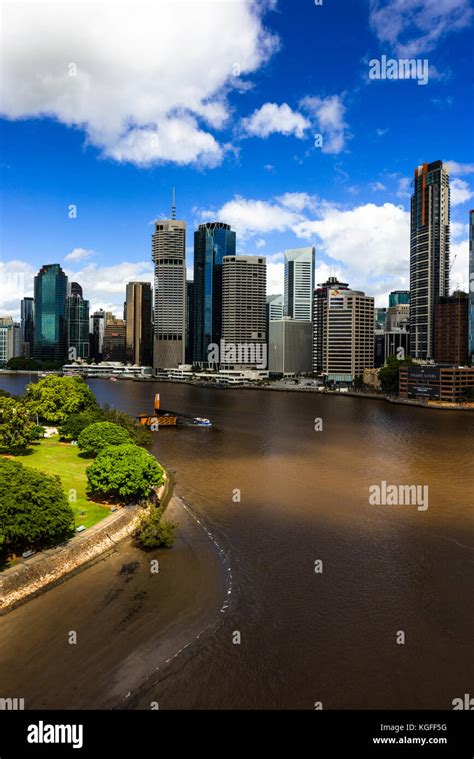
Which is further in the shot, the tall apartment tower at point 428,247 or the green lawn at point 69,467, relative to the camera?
the tall apartment tower at point 428,247

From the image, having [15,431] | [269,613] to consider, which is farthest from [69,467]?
[269,613]

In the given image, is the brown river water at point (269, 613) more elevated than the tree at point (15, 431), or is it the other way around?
the tree at point (15, 431)

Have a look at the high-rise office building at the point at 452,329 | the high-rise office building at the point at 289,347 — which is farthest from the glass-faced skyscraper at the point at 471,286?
the high-rise office building at the point at 289,347

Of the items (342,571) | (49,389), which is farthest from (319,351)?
(342,571)

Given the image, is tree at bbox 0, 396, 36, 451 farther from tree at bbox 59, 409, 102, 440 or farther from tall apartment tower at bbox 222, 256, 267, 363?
tall apartment tower at bbox 222, 256, 267, 363

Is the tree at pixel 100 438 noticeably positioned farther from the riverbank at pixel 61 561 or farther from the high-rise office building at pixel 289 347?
the high-rise office building at pixel 289 347
